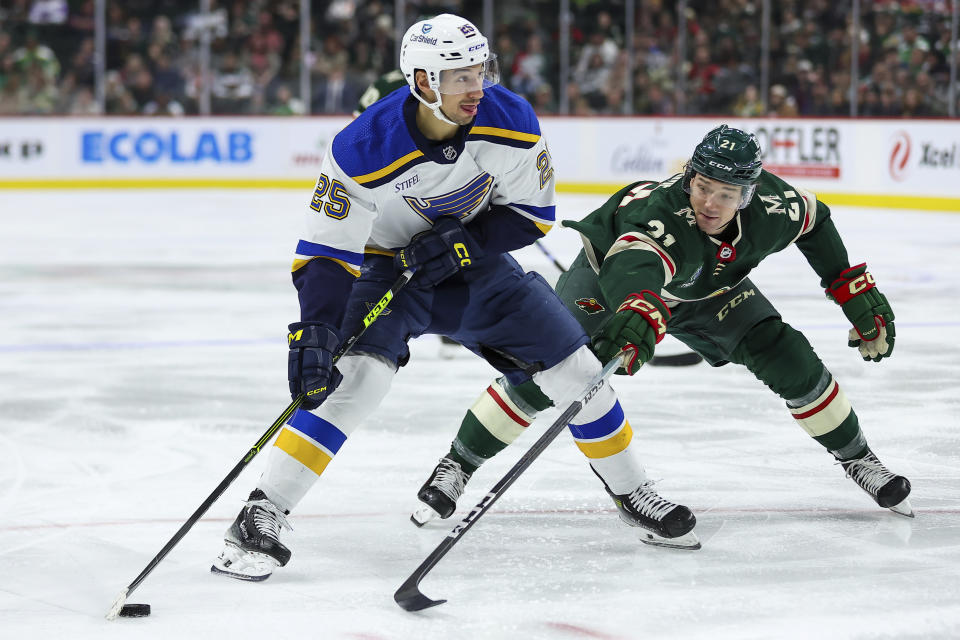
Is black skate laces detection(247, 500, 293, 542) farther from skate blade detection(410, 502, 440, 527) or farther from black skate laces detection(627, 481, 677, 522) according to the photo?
black skate laces detection(627, 481, 677, 522)

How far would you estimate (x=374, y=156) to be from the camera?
2.72 metres

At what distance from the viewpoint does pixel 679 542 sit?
2930mm

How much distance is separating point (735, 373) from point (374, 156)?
2540 millimetres

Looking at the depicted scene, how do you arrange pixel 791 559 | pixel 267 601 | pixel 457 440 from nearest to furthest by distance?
pixel 267 601 → pixel 791 559 → pixel 457 440

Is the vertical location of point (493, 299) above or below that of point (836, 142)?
above

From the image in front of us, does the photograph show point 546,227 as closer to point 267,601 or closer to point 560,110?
point 267,601

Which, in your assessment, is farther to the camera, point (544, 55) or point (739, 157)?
point (544, 55)

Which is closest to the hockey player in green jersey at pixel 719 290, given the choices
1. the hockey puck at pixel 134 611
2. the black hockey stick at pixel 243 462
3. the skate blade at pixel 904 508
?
the skate blade at pixel 904 508

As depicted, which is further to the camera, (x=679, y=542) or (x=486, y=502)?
(x=679, y=542)

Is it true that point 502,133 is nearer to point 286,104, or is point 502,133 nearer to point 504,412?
point 504,412

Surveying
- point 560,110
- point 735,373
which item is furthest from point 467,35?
point 560,110

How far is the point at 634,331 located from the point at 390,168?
61cm

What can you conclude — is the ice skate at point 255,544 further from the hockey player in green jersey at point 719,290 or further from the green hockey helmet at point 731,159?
the green hockey helmet at point 731,159

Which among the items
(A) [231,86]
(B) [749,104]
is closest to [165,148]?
(A) [231,86]
